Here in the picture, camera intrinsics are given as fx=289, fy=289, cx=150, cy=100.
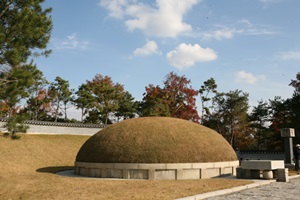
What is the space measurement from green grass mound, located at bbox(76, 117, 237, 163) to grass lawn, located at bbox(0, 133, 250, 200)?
2301mm

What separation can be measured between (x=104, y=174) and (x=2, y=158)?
13.7 meters

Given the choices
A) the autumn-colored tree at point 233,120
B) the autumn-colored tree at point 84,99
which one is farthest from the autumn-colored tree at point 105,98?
the autumn-colored tree at point 233,120

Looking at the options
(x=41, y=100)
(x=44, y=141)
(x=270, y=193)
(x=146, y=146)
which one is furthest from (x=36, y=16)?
(x=41, y=100)

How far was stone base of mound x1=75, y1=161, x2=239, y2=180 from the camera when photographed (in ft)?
60.8

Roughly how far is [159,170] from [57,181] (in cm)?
629

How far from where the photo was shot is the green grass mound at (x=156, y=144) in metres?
19.2

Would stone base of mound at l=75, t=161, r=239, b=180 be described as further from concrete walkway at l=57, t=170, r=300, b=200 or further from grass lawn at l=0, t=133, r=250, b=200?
concrete walkway at l=57, t=170, r=300, b=200

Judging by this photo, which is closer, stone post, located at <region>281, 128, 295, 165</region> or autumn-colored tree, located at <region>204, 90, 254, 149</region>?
stone post, located at <region>281, 128, 295, 165</region>

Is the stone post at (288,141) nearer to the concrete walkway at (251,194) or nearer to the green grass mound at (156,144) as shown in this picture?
the green grass mound at (156,144)

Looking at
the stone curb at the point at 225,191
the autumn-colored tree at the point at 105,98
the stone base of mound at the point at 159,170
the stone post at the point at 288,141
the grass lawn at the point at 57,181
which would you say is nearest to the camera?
the stone curb at the point at 225,191

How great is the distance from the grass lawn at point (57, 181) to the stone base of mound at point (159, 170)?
1.62m

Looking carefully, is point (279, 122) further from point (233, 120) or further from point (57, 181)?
point (57, 181)

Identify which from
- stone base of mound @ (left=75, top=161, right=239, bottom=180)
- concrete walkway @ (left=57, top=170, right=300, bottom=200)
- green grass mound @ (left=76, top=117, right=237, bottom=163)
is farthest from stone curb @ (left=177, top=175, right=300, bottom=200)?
green grass mound @ (left=76, top=117, right=237, bottom=163)

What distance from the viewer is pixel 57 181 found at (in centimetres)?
1719
